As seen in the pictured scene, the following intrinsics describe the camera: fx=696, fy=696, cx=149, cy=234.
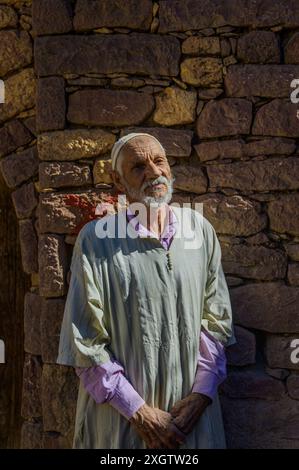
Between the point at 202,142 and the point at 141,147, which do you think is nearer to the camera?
the point at 141,147

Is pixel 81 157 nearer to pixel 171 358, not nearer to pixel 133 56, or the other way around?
pixel 133 56

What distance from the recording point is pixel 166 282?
285cm

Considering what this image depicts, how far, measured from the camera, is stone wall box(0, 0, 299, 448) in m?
3.38

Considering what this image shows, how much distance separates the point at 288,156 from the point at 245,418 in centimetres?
130

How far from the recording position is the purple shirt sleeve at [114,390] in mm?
2768

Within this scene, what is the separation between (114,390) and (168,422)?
0.25m

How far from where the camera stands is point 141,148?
290cm

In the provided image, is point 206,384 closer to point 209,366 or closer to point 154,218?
point 209,366

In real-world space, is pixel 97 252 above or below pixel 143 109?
below

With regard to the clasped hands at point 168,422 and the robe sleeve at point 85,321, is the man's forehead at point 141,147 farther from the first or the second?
the clasped hands at point 168,422

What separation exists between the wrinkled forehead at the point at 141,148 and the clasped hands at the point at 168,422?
1.02 meters

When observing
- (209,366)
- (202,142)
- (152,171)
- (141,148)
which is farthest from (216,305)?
(202,142)

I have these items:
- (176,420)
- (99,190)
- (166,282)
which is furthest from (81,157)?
(176,420)

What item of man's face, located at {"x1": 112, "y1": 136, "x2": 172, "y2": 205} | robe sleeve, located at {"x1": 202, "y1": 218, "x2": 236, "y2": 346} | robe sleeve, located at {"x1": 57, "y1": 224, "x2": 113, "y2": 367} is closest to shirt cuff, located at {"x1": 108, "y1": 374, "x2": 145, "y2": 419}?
robe sleeve, located at {"x1": 57, "y1": 224, "x2": 113, "y2": 367}
